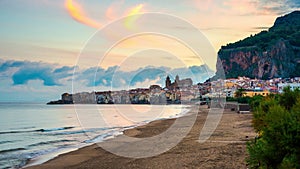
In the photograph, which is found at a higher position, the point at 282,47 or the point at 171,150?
the point at 282,47

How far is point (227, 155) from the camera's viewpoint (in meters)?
14.2

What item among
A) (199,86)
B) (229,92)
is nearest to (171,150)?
(229,92)

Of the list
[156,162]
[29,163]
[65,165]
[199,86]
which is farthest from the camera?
[199,86]

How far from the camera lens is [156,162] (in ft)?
48.2

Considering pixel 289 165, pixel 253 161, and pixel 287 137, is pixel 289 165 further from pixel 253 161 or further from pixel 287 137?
pixel 253 161

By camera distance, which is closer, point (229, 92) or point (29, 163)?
point (29, 163)

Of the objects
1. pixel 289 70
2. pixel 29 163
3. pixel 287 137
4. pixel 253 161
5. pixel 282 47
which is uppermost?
pixel 282 47

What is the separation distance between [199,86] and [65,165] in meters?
165

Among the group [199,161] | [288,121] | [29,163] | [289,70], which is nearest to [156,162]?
[199,161]

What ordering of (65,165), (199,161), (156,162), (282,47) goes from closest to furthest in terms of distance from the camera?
(199,161) → (156,162) → (65,165) → (282,47)

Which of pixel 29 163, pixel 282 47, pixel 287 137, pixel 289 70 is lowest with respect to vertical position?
pixel 29 163

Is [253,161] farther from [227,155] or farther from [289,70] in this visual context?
[289,70]

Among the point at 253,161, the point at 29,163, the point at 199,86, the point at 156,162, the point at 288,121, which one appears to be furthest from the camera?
the point at 199,86

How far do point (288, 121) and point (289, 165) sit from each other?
0.87 m
